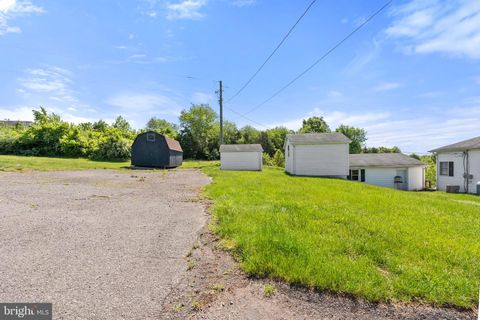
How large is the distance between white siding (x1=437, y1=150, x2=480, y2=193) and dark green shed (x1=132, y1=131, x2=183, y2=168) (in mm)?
23671

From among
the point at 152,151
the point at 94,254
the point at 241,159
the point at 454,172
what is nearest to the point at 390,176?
the point at 454,172

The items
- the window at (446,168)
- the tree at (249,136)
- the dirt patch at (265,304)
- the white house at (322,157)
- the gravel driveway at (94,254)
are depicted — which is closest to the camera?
the dirt patch at (265,304)

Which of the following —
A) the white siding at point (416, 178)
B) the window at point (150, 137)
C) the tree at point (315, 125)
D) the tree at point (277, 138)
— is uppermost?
the tree at point (315, 125)

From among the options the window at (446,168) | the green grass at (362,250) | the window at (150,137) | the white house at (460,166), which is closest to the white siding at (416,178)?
the white house at (460,166)

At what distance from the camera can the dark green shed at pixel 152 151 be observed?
78.2ft

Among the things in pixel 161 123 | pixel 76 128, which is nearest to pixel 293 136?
pixel 76 128

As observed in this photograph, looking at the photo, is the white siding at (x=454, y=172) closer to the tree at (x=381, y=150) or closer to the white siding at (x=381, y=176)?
the white siding at (x=381, y=176)

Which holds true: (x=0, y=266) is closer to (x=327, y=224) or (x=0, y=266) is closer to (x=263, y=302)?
(x=263, y=302)

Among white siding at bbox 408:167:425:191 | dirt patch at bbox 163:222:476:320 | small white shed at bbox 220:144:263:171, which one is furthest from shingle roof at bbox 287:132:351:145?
dirt patch at bbox 163:222:476:320

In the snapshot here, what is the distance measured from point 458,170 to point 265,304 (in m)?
23.4

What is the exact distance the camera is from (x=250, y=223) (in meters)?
4.97

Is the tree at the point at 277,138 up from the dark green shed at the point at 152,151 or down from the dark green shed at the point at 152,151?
up

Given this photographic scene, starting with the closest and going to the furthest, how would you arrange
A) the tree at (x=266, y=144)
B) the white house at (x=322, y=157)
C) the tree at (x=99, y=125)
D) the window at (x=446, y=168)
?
the window at (x=446, y=168) < the white house at (x=322, y=157) < the tree at (x=99, y=125) < the tree at (x=266, y=144)

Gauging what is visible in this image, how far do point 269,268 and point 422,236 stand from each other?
334cm
